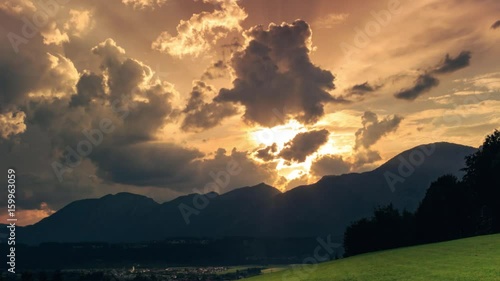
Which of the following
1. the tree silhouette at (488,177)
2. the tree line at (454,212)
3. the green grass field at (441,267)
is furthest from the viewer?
the tree line at (454,212)

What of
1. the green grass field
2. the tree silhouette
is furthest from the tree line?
the green grass field

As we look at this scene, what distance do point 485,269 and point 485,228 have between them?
77029 mm

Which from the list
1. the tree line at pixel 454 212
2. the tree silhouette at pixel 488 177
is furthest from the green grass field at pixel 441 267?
the tree line at pixel 454 212

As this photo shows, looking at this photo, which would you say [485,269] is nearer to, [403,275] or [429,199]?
[403,275]

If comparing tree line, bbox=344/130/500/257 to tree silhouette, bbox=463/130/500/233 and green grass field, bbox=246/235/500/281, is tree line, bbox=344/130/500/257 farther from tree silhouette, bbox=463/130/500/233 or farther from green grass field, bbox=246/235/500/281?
green grass field, bbox=246/235/500/281

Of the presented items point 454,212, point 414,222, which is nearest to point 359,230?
point 414,222

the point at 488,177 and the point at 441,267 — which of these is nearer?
the point at 441,267

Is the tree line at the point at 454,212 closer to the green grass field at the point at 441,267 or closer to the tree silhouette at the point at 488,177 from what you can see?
the tree silhouette at the point at 488,177

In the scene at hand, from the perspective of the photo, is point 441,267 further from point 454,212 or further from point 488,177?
point 454,212

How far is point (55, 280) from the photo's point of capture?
153000mm

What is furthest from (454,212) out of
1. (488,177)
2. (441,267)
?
(441,267)

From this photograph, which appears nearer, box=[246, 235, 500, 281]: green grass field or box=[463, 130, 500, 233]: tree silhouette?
box=[246, 235, 500, 281]: green grass field

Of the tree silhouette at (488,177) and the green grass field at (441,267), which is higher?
the tree silhouette at (488,177)

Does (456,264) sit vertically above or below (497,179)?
below
